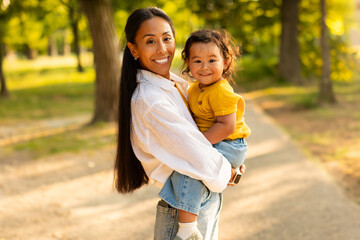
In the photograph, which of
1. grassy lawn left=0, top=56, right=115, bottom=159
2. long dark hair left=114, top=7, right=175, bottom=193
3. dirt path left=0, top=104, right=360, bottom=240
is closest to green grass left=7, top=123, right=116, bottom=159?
grassy lawn left=0, top=56, right=115, bottom=159

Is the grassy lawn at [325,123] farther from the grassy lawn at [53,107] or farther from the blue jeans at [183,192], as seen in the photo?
the grassy lawn at [53,107]

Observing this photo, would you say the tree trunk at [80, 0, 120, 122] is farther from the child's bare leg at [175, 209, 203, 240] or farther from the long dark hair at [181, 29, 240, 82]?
the child's bare leg at [175, 209, 203, 240]

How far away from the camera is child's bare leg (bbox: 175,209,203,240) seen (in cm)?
192

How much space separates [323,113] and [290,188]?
5668 millimetres

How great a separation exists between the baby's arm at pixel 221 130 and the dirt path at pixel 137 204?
2.31 metres

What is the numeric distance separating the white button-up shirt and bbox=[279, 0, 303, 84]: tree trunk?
15602 millimetres

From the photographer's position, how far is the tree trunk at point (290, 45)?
54.4 feet

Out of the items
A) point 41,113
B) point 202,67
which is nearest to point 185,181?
point 202,67

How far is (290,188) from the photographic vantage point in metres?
5.32

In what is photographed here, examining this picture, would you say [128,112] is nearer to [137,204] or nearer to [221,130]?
[221,130]

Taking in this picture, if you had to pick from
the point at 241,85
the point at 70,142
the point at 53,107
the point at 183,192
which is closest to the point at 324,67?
the point at 241,85

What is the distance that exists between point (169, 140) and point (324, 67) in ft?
33.1

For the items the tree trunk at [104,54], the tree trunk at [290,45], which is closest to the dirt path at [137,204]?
the tree trunk at [104,54]

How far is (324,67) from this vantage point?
36.1 feet
